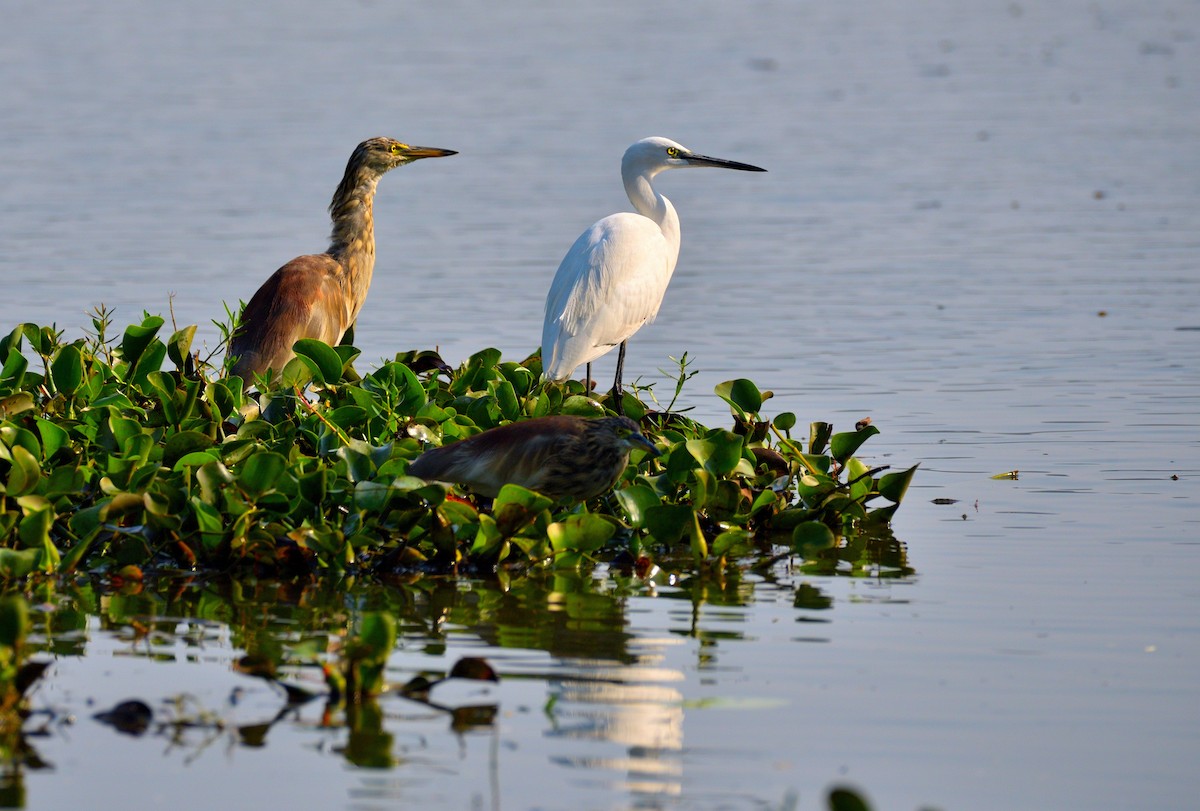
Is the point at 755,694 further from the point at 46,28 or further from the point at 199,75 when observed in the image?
the point at 46,28

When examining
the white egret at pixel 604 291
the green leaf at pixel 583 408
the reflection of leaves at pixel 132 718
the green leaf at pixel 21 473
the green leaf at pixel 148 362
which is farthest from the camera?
the white egret at pixel 604 291

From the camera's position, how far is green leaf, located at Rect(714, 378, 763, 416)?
6695 mm

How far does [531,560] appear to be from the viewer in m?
5.88

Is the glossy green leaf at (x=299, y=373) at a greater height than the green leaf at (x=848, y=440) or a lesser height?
greater

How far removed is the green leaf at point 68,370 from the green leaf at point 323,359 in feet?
2.80

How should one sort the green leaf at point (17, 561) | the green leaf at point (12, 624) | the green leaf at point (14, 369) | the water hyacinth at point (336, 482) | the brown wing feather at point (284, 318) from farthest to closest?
the brown wing feather at point (284, 318) → the green leaf at point (14, 369) → the water hyacinth at point (336, 482) → the green leaf at point (17, 561) → the green leaf at point (12, 624)

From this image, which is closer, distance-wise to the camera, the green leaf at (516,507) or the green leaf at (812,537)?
the green leaf at (516,507)

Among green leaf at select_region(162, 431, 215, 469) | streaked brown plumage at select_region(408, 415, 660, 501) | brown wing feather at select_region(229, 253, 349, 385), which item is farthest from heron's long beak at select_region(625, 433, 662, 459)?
brown wing feather at select_region(229, 253, 349, 385)

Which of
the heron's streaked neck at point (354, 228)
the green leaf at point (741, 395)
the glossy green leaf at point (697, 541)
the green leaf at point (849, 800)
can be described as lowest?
the green leaf at point (849, 800)

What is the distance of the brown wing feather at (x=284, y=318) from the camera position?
26.8 ft

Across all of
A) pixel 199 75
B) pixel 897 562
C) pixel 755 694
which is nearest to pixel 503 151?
pixel 199 75

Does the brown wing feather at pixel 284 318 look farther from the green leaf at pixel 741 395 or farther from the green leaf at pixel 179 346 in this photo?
the green leaf at pixel 741 395

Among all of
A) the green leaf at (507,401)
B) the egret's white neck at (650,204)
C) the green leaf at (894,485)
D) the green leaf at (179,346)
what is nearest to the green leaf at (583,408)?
the green leaf at (507,401)

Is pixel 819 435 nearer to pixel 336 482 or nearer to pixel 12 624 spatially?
pixel 336 482
